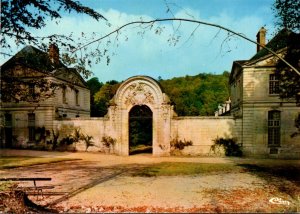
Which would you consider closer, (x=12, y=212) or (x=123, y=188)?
(x=12, y=212)

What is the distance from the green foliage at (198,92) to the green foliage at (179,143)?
25.1 meters

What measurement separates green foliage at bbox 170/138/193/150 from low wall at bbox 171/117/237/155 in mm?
214

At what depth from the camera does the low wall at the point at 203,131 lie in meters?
24.2

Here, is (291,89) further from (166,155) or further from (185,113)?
(185,113)

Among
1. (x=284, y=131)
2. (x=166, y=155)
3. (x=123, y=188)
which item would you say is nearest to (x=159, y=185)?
(x=123, y=188)

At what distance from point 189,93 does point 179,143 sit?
37180 millimetres

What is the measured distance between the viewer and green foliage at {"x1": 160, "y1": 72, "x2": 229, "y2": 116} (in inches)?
2158

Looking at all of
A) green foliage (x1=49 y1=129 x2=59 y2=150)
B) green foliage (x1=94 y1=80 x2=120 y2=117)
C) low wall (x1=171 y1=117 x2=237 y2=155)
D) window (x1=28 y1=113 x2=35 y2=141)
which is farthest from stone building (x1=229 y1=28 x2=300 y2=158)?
green foliage (x1=94 y1=80 x2=120 y2=117)

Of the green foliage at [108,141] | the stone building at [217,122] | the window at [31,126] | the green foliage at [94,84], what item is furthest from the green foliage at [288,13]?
Result: the green foliage at [94,84]

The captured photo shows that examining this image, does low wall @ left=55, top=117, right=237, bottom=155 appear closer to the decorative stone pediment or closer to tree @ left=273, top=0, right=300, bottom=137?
the decorative stone pediment

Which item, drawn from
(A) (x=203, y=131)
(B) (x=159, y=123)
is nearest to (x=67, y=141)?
(B) (x=159, y=123)

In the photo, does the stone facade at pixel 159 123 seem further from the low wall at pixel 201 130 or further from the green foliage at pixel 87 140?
the green foliage at pixel 87 140

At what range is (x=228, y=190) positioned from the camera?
441 inches

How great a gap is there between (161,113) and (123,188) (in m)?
13.6
